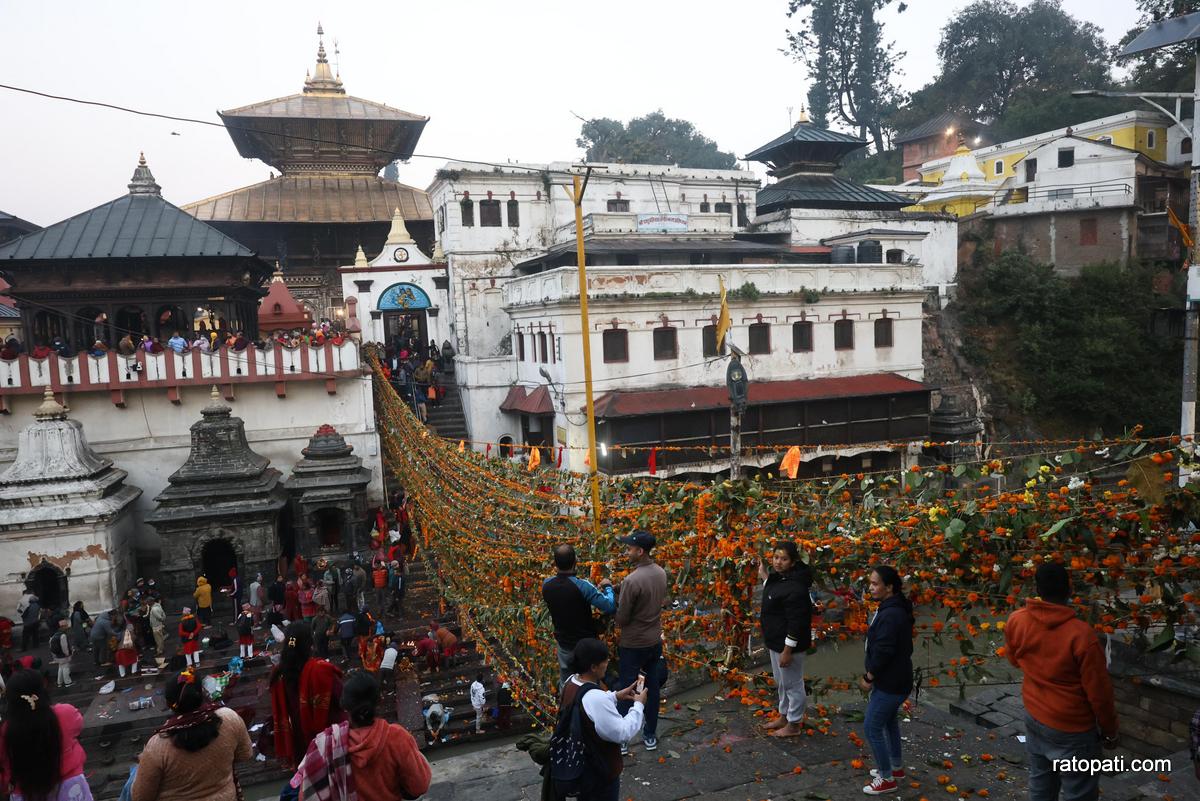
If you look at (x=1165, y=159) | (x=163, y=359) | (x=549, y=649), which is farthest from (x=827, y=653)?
(x=1165, y=159)

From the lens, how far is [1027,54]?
54.7 metres

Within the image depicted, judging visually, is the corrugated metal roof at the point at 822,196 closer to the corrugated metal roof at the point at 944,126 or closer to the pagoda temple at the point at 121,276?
the corrugated metal roof at the point at 944,126

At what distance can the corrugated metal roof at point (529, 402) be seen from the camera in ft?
85.3

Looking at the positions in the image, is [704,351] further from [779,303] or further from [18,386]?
[18,386]

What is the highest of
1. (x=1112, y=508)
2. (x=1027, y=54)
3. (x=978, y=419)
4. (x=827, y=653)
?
(x=1027, y=54)

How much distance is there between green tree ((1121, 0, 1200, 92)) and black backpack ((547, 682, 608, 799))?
144ft

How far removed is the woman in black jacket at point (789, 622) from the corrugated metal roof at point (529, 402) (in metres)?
19.5

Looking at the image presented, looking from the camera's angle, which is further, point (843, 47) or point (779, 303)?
point (843, 47)

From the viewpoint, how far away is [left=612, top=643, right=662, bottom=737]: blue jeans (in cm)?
648

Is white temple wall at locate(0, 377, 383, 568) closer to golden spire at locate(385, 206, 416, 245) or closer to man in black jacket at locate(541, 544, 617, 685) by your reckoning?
golden spire at locate(385, 206, 416, 245)

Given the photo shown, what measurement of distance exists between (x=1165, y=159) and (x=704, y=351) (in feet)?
103

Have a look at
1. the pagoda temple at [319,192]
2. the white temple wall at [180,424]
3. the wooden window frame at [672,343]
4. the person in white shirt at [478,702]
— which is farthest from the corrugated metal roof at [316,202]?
the person in white shirt at [478,702]

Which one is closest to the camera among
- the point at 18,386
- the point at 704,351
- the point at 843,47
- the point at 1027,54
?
the point at 18,386

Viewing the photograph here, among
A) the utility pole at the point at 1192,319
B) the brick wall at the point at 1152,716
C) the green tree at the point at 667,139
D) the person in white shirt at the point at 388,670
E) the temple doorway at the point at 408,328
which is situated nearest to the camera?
the brick wall at the point at 1152,716
